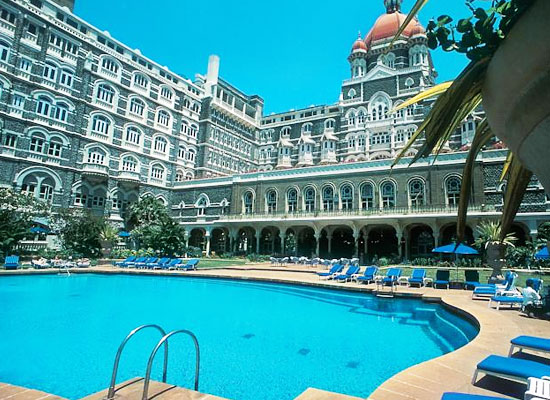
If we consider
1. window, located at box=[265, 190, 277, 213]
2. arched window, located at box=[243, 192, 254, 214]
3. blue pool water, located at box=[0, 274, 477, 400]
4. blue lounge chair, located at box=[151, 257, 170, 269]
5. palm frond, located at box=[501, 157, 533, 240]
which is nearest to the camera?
palm frond, located at box=[501, 157, 533, 240]

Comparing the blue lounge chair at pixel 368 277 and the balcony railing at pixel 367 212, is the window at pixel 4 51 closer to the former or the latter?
the balcony railing at pixel 367 212

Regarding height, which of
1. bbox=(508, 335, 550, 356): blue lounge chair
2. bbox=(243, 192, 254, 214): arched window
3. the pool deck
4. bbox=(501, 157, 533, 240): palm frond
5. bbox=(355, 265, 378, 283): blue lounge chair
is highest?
bbox=(243, 192, 254, 214): arched window

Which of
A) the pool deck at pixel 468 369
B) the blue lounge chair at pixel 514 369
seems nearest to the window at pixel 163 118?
the pool deck at pixel 468 369

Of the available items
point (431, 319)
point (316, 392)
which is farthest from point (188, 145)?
point (316, 392)

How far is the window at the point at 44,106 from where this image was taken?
2759 cm

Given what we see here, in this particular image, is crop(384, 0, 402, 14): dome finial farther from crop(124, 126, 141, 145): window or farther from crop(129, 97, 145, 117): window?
crop(124, 126, 141, 145): window

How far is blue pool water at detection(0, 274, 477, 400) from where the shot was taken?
18.2 feet

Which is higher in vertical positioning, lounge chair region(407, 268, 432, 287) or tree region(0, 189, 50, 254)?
tree region(0, 189, 50, 254)

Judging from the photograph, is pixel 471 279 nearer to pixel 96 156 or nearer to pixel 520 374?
pixel 520 374

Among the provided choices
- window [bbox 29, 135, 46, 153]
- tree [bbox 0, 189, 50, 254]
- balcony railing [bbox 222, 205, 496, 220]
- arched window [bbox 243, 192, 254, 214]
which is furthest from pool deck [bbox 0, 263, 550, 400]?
window [bbox 29, 135, 46, 153]

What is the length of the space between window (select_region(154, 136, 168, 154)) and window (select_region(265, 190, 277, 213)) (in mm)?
14794

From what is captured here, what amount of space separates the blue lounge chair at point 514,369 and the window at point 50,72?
35.3 metres

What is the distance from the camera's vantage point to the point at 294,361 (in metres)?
6.30

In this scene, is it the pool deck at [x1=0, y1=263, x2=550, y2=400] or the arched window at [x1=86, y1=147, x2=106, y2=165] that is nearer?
the pool deck at [x1=0, y1=263, x2=550, y2=400]
